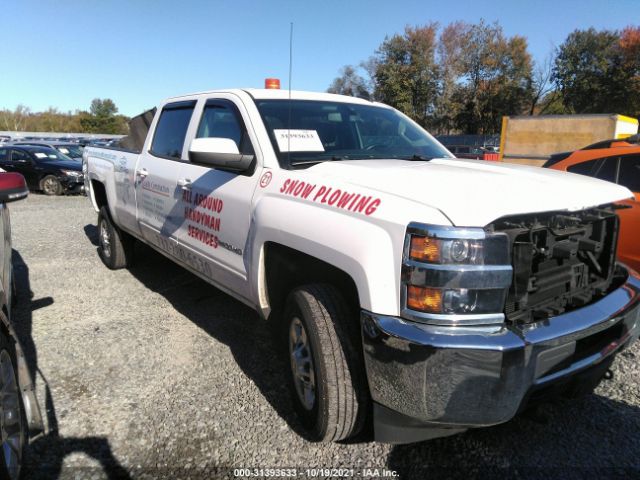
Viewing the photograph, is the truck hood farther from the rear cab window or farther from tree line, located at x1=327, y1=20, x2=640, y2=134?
tree line, located at x1=327, y1=20, x2=640, y2=134

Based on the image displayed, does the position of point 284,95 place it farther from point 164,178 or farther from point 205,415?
point 205,415

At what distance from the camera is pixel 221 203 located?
306cm

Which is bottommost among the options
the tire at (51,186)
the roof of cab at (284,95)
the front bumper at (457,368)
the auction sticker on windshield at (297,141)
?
the tire at (51,186)

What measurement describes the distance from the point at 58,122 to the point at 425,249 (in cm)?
8390

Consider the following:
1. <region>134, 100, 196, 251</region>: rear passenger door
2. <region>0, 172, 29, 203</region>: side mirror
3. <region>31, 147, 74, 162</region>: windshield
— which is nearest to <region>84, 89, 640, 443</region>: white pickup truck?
<region>134, 100, 196, 251</region>: rear passenger door

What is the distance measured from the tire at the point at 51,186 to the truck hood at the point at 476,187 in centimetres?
1406

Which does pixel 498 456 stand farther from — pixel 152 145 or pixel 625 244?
pixel 152 145

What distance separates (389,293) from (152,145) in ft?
10.9

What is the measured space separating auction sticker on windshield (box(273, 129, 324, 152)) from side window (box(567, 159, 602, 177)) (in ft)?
10.7

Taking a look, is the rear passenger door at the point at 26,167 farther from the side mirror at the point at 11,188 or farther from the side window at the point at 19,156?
the side mirror at the point at 11,188

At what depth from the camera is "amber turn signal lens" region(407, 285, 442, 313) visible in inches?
71.8

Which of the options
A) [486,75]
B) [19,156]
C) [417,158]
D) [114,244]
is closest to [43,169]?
[19,156]

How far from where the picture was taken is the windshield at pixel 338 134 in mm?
2857

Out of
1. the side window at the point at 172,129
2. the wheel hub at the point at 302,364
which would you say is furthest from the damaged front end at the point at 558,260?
the side window at the point at 172,129
